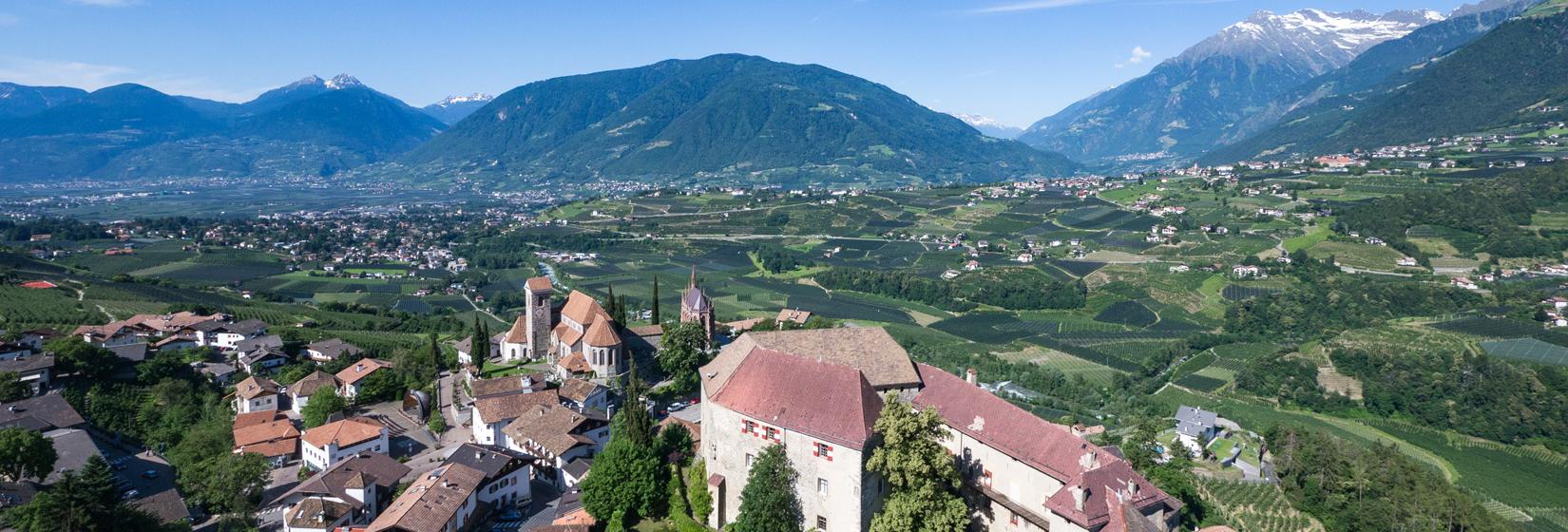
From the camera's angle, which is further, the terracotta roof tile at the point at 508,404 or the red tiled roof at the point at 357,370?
the red tiled roof at the point at 357,370

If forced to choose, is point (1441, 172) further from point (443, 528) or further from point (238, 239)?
point (238, 239)

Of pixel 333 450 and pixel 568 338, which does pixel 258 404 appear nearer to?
pixel 333 450

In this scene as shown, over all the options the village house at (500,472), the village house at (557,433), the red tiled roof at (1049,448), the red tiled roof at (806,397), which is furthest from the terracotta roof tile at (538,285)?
the red tiled roof at (1049,448)

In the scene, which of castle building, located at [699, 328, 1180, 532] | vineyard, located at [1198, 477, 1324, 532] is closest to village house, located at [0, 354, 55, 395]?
castle building, located at [699, 328, 1180, 532]

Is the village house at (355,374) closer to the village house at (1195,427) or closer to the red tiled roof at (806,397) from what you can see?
the red tiled roof at (806,397)

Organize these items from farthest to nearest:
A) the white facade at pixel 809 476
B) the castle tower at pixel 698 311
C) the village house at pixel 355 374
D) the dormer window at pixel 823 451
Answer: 1. the castle tower at pixel 698 311
2. the village house at pixel 355 374
3. the dormer window at pixel 823 451
4. the white facade at pixel 809 476
